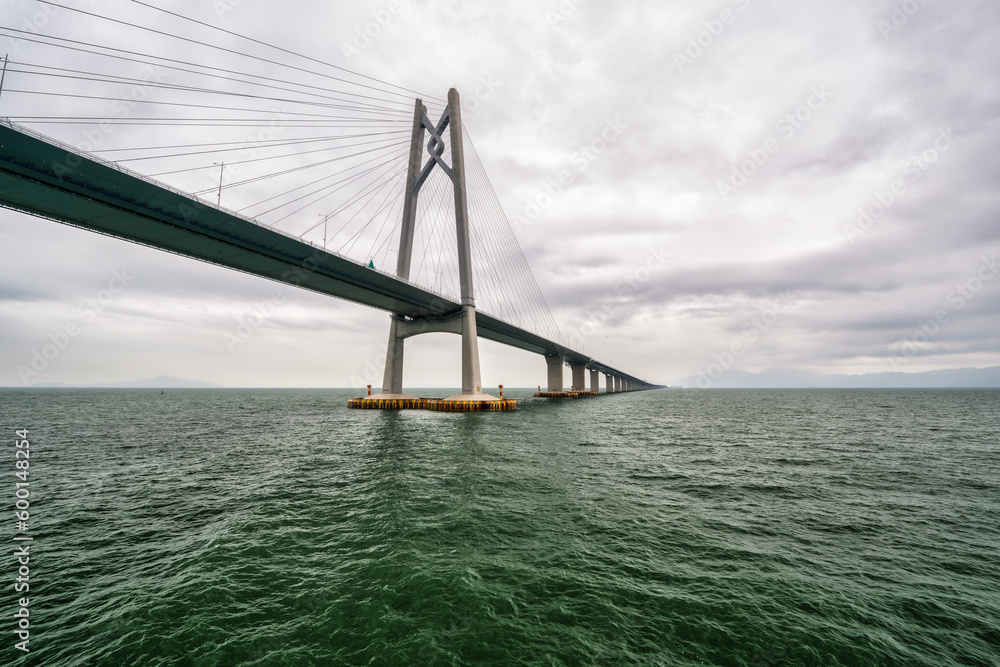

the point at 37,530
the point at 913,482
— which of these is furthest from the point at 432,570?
the point at 913,482

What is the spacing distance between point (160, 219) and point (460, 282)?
2653 cm

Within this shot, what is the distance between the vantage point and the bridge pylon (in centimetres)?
4347

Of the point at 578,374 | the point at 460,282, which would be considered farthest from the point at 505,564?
the point at 578,374

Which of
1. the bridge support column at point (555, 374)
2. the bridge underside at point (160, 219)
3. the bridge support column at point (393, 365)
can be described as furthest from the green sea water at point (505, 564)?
the bridge support column at point (555, 374)

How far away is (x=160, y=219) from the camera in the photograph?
24500 millimetres

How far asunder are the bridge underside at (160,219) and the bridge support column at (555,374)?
52.9m

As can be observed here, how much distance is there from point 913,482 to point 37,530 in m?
26.4

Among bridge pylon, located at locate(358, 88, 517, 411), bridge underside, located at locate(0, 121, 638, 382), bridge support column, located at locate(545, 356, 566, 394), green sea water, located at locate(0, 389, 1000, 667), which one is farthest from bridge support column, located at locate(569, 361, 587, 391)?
green sea water, located at locate(0, 389, 1000, 667)

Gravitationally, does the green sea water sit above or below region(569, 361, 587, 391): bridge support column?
below

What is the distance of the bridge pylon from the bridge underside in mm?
5063

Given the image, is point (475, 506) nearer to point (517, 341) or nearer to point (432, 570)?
point (432, 570)

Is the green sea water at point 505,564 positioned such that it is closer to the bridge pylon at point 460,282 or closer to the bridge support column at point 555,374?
the bridge pylon at point 460,282

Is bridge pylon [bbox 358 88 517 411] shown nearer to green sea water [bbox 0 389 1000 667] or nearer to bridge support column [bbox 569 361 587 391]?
green sea water [bbox 0 389 1000 667]

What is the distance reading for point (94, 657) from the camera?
15.3 feet
